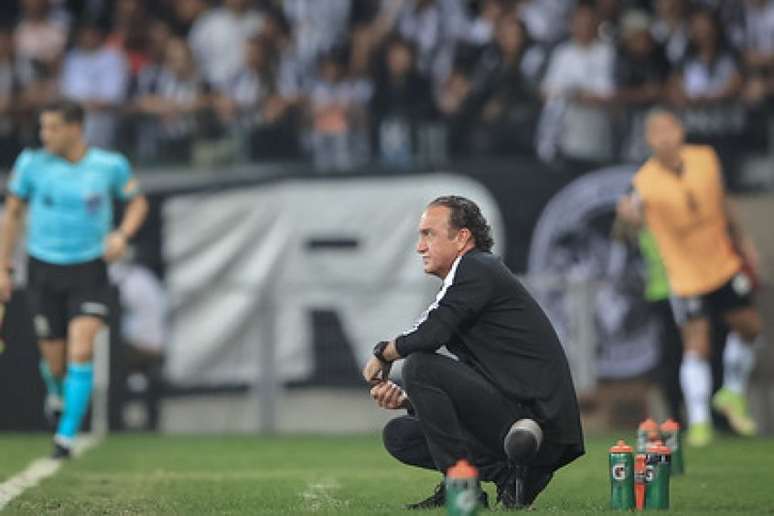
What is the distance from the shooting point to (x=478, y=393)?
7.74 meters

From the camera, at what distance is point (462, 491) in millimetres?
6223

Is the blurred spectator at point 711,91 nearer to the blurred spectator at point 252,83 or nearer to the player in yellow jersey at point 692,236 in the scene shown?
the player in yellow jersey at point 692,236

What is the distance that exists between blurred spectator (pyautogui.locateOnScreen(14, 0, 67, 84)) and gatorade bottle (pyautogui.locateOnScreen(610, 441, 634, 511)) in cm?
1224

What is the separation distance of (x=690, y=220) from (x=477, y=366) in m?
7.62

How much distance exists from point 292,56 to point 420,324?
1119 centimetres

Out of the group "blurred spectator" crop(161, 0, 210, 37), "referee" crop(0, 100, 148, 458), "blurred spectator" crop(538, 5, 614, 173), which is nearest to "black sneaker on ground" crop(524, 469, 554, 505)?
"referee" crop(0, 100, 148, 458)

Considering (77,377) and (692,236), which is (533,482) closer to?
(77,377)

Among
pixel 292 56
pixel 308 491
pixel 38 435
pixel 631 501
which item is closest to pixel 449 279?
pixel 631 501

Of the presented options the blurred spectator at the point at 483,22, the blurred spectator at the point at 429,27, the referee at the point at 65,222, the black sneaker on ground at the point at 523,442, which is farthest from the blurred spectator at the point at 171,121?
the black sneaker on ground at the point at 523,442

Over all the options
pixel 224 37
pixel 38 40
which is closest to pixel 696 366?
pixel 224 37

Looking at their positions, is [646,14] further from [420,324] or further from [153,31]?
[420,324]

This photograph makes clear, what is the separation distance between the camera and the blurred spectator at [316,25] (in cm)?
1867

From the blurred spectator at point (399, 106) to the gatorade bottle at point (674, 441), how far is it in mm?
6421

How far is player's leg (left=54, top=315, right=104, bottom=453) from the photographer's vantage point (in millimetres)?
12805
